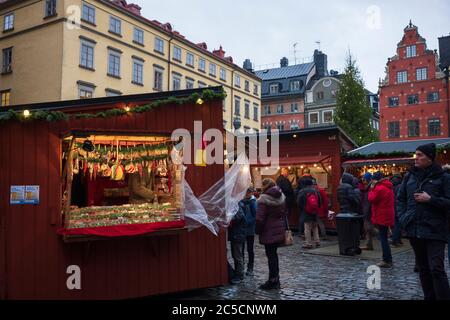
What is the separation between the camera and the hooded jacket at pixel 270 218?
698 cm

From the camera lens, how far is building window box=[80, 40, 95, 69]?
28.5 m

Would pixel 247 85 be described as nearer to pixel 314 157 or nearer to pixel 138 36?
pixel 138 36

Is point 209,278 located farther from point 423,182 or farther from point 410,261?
point 410,261

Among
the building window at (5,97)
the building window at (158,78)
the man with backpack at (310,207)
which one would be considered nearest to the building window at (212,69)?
the building window at (158,78)

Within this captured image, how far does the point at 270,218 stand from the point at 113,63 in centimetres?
2696

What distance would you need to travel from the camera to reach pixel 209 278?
7.00m

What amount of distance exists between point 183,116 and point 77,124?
1.65m

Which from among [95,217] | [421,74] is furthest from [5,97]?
[421,74]

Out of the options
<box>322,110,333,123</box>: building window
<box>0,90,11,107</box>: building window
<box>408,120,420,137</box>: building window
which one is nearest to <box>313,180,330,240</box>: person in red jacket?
<box>0,90,11,107</box>: building window

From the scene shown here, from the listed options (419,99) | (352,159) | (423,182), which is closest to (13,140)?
(423,182)

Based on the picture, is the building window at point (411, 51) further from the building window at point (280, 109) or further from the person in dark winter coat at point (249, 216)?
the person in dark winter coat at point (249, 216)

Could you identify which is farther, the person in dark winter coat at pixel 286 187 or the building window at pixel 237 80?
the building window at pixel 237 80

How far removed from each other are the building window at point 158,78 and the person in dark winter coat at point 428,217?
31.9 metres

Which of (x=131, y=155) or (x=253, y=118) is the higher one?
(x=253, y=118)
